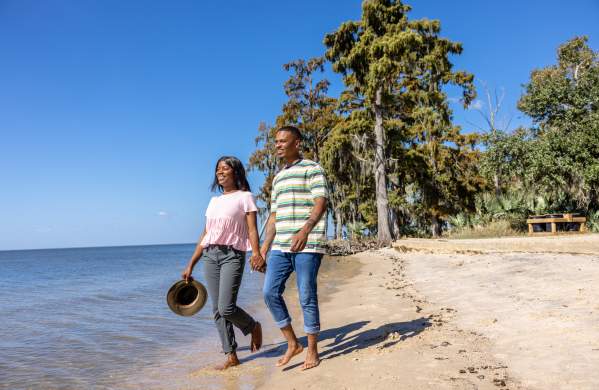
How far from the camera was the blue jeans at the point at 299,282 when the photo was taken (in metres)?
3.53

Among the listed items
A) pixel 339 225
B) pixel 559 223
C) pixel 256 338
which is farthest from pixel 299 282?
pixel 339 225

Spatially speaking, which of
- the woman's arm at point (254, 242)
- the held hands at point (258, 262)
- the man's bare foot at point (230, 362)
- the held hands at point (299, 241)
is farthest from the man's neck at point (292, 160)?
the man's bare foot at point (230, 362)

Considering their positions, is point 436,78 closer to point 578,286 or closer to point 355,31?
point 355,31

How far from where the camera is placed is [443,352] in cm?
358

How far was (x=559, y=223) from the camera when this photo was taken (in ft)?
55.9

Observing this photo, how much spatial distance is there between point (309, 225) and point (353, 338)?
6.21 ft

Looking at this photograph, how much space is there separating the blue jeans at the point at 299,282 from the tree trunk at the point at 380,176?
1758 cm

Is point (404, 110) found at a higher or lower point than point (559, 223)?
higher

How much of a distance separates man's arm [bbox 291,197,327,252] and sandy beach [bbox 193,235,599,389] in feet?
3.57

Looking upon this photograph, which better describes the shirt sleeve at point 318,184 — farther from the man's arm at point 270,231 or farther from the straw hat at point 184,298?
the straw hat at point 184,298

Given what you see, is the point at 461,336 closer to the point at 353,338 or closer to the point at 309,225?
the point at 353,338

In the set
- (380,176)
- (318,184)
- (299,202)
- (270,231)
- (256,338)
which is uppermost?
(380,176)

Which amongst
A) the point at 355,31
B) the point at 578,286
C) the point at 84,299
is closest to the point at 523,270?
the point at 578,286

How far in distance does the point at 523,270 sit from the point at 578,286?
231 cm
